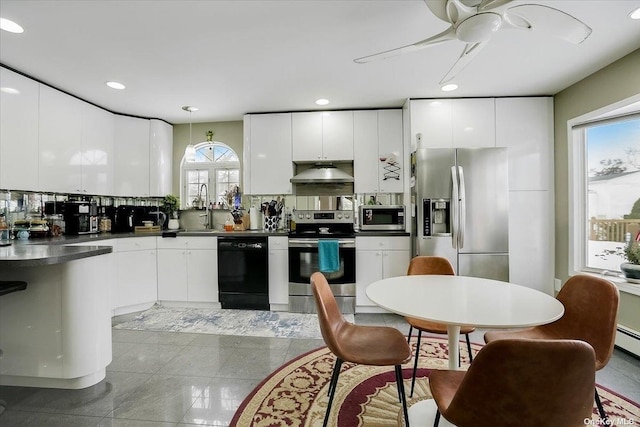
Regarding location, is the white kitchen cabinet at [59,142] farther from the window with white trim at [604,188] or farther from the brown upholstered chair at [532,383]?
the window with white trim at [604,188]

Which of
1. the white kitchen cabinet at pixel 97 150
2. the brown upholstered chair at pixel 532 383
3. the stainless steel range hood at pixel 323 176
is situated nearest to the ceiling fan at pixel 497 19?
the brown upholstered chair at pixel 532 383

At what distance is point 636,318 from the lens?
2461 millimetres

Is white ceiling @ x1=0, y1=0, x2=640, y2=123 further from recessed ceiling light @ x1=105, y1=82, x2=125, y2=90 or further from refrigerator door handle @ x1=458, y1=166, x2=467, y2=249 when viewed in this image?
refrigerator door handle @ x1=458, y1=166, x2=467, y2=249

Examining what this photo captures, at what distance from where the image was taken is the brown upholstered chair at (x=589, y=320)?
153 centimetres

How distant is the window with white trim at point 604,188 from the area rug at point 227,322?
2558 mm

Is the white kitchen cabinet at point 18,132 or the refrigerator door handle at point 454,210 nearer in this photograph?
the white kitchen cabinet at point 18,132

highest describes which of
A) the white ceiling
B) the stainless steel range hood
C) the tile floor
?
the white ceiling

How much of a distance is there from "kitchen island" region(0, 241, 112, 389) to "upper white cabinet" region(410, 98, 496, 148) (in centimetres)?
328

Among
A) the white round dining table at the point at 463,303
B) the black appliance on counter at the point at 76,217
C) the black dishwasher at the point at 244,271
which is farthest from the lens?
the black dishwasher at the point at 244,271

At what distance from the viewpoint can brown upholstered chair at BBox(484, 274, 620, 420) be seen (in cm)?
153

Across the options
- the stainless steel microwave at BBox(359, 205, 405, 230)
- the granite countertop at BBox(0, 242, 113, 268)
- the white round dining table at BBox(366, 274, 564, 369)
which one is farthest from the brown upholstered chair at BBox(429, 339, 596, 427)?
the stainless steel microwave at BBox(359, 205, 405, 230)

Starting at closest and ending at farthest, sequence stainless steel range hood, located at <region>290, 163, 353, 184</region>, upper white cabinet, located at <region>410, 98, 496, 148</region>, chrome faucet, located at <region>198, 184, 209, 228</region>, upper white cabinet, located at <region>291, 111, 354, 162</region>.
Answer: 1. upper white cabinet, located at <region>410, 98, 496, 148</region>
2. stainless steel range hood, located at <region>290, 163, 353, 184</region>
3. upper white cabinet, located at <region>291, 111, 354, 162</region>
4. chrome faucet, located at <region>198, 184, 209, 228</region>

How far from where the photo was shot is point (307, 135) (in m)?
3.88

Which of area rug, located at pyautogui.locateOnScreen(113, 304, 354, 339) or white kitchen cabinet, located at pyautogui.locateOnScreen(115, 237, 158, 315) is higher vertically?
white kitchen cabinet, located at pyautogui.locateOnScreen(115, 237, 158, 315)
